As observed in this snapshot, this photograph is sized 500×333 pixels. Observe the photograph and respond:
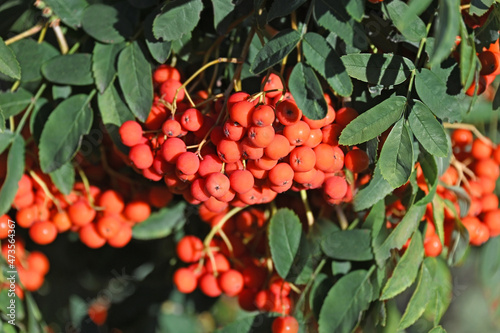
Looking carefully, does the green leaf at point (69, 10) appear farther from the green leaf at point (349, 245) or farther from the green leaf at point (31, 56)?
the green leaf at point (349, 245)

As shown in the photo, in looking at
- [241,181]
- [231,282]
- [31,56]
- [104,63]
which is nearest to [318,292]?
[231,282]

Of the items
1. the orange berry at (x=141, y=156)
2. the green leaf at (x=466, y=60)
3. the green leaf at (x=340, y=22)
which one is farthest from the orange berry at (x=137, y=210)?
the green leaf at (x=466, y=60)

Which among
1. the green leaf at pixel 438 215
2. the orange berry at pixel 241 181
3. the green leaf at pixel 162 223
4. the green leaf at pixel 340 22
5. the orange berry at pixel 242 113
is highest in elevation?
the green leaf at pixel 340 22

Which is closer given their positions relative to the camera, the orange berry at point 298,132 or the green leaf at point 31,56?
the orange berry at point 298,132

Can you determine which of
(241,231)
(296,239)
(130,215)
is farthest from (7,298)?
(296,239)

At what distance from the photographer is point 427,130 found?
25.1 inches

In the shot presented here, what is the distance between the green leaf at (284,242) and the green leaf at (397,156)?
23cm

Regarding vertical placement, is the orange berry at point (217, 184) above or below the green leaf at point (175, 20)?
below

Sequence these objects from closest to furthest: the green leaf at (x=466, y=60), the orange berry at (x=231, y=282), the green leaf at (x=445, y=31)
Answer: the green leaf at (x=445, y=31), the green leaf at (x=466, y=60), the orange berry at (x=231, y=282)

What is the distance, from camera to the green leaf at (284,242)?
2.66 ft

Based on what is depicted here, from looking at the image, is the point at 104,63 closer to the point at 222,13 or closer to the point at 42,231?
the point at 222,13

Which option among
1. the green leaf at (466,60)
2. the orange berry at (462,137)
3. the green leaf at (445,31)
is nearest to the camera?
the green leaf at (445,31)

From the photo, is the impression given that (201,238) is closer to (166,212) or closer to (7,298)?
(166,212)

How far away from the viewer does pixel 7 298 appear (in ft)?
3.10
